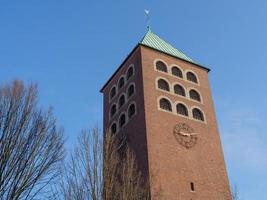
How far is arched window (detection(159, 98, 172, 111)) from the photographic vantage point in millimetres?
28281

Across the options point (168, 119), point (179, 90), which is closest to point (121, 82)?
point (179, 90)

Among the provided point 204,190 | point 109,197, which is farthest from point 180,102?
point 109,197

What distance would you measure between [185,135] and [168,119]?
1558 millimetres

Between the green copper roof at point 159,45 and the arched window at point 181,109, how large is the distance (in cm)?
497

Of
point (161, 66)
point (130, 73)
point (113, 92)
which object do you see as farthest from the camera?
point (113, 92)

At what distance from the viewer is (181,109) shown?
29219mm

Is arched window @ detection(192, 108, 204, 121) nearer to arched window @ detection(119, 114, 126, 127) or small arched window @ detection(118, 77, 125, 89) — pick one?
arched window @ detection(119, 114, 126, 127)

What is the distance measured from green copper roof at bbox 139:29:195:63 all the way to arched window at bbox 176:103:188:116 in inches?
196

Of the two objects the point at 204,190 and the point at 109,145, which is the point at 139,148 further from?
the point at 109,145

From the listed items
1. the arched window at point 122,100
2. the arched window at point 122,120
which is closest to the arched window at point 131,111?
the arched window at point 122,120

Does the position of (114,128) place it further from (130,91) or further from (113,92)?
(113,92)

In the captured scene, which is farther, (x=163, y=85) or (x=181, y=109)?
(x=163, y=85)

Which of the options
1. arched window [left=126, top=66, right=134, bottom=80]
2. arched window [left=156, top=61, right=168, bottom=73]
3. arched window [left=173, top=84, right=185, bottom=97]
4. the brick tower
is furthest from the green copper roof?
arched window [left=173, top=84, right=185, bottom=97]

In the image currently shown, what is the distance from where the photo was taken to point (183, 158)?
85.3 ft
